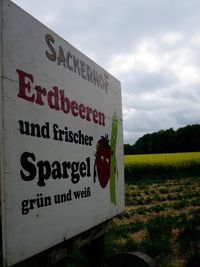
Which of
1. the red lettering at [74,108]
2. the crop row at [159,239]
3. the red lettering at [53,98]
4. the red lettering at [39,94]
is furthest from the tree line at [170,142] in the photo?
the red lettering at [39,94]

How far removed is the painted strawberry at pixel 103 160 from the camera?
3242 mm

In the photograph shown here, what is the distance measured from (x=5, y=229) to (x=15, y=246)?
0.12 metres

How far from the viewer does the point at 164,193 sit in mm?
17531

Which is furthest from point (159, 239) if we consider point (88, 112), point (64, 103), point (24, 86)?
point (24, 86)

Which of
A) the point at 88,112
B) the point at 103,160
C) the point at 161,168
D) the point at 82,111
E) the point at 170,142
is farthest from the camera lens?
the point at 170,142

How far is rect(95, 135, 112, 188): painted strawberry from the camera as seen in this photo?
10.6ft

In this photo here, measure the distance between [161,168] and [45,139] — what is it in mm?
29297

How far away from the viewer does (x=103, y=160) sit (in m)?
3.38

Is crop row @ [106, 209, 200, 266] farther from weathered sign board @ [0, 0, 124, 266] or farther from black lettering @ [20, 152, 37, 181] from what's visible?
black lettering @ [20, 152, 37, 181]

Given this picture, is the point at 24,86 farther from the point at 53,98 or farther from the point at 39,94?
the point at 53,98

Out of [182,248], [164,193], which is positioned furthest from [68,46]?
[164,193]

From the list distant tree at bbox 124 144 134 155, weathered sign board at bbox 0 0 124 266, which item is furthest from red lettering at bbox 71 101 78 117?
distant tree at bbox 124 144 134 155

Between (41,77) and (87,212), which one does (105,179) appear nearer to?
(87,212)

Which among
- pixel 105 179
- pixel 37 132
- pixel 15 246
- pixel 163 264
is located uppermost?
pixel 37 132
